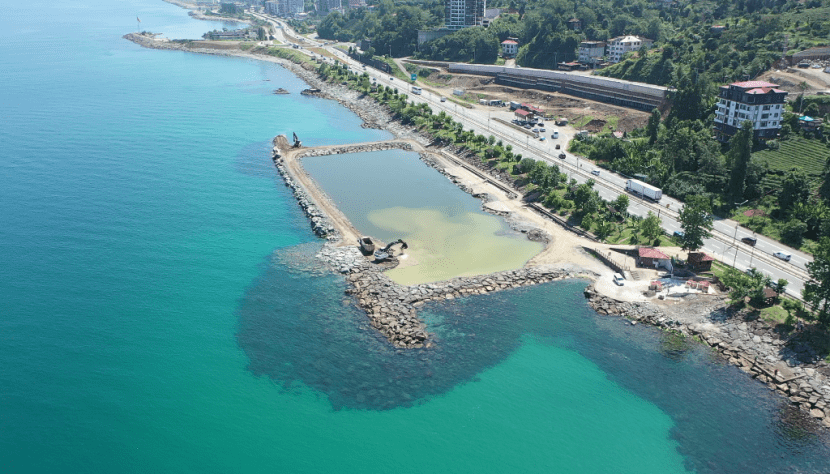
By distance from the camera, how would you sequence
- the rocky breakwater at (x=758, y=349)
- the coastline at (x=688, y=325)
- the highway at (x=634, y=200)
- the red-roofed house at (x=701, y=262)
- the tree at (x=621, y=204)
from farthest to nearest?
the tree at (x=621, y=204) → the red-roofed house at (x=701, y=262) → the highway at (x=634, y=200) → the coastline at (x=688, y=325) → the rocky breakwater at (x=758, y=349)

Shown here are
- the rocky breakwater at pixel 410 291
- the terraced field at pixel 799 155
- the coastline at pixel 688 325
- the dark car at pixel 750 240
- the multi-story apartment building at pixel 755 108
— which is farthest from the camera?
the multi-story apartment building at pixel 755 108

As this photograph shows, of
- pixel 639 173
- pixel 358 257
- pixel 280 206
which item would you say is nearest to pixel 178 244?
pixel 280 206

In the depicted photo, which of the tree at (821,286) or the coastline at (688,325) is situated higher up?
the tree at (821,286)

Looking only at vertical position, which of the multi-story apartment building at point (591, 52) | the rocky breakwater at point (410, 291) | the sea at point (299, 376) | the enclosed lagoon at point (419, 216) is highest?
the multi-story apartment building at point (591, 52)

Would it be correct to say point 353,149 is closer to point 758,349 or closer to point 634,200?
point 634,200

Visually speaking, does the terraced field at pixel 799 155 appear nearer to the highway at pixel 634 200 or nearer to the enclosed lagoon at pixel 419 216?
the highway at pixel 634 200

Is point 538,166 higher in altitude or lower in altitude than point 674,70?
lower

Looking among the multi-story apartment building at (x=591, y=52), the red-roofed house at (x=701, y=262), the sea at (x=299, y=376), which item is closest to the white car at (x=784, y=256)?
the red-roofed house at (x=701, y=262)

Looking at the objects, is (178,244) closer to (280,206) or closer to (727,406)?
(280,206)
